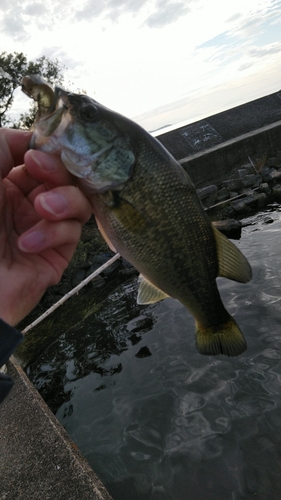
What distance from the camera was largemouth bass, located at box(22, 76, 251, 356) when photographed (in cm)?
211

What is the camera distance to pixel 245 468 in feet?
16.4

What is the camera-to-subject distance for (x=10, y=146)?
2.39 metres

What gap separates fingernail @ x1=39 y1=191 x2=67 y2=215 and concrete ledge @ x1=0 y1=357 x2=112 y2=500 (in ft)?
9.49

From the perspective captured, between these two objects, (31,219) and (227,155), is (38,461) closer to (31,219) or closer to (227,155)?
(31,219)

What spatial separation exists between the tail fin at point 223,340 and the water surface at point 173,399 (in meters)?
3.09

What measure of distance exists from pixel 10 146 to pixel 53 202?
2.18ft

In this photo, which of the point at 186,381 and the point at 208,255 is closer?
the point at 208,255

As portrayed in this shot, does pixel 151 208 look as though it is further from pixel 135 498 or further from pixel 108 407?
pixel 108 407

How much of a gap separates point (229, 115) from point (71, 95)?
22.1m

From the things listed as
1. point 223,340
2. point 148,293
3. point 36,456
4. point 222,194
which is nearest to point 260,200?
point 222,194

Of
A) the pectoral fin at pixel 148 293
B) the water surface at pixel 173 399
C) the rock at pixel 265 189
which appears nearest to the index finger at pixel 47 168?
the pectoral fin at pixel 148 293

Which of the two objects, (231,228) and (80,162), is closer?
(80,162)

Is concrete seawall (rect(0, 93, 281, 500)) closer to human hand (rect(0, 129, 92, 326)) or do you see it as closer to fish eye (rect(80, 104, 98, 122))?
human hand (rect(0, 129, 92, 326))

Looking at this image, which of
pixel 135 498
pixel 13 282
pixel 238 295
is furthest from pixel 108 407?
pixel 13 282
